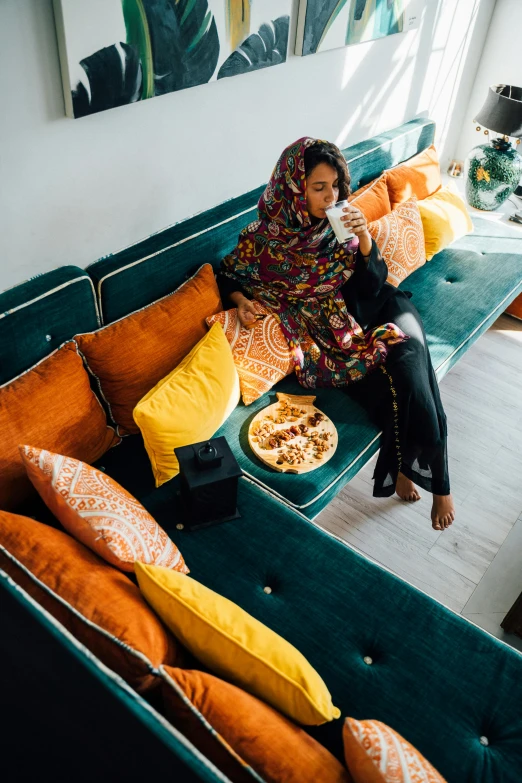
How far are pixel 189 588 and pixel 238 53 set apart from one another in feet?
5.77

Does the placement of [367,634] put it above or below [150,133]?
below

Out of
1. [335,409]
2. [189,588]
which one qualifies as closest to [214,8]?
[335,409]

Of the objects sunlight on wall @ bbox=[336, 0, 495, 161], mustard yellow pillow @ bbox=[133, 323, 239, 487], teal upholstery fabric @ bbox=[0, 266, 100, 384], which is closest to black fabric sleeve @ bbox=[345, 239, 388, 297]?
mustard yellow pillow @ bbox=[133, 323, 239, 487]

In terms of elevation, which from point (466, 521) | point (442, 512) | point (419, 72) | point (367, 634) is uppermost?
point (419, 72)

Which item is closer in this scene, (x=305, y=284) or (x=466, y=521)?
(x=305, y=284)

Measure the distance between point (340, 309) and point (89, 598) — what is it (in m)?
1.31

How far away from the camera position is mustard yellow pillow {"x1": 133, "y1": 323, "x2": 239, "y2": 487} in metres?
1.62

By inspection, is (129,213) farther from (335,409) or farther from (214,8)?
(335,409)

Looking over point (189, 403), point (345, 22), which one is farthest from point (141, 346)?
point (345, 22)

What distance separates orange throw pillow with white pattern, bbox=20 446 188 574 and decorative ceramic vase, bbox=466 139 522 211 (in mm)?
2715

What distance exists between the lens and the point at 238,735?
1.02 m

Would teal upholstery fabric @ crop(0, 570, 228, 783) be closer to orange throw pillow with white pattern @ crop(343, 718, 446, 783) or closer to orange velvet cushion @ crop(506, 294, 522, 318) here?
orange throw pillow with white pattern @ crop(343, 718, 446, 783)

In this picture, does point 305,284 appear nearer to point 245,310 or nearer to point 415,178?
point 245,310

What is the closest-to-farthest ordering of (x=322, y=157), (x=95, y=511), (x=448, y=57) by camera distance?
(x=95, y=511) → (x=322, y=157) → (x=448, y=57)
